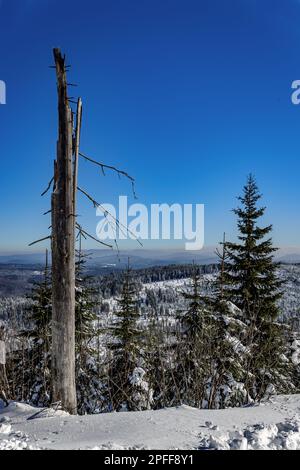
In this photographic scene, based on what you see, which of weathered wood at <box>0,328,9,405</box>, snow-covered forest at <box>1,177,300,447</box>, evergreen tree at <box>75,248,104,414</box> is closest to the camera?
weathered wood at <box>0,328,9,405</box>

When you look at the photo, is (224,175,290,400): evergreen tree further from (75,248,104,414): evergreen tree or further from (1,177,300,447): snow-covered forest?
(75,248,104,414): evergreen tree

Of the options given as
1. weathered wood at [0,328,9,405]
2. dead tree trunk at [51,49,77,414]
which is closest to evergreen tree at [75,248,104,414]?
weathered wood at [0,328,9,405]

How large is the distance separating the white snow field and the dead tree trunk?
638mm

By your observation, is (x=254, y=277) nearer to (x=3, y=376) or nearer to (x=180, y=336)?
(x=180, y=336)

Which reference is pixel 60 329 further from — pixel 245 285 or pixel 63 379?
pixel 245 285

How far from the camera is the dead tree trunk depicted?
525cm

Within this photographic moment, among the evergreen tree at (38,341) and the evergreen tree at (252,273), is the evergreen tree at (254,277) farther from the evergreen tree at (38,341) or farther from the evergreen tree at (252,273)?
the evergreen tree at (38,341)

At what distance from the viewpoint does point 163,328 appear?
29.5ft

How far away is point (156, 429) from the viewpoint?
3.86 m

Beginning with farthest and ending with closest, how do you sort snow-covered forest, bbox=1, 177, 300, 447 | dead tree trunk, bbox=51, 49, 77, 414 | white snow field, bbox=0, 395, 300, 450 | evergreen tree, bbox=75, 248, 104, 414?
evergreen tree, bbox=75, 248, 104, 414 → snow-covered forest, bbox=1, 177, 300, 447 → dead tree trunk, bbox=51, 49, 77, 414 → white snow field, bbox=0, 395, 300, 450

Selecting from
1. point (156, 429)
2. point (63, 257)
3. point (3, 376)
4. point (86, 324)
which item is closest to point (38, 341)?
point (86, 324)

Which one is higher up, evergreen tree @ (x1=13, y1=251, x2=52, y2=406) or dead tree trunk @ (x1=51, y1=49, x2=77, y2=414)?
dead tree trunk @ (x1=51, y1=49, x2=77, y2=414)

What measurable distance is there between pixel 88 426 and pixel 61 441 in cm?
43

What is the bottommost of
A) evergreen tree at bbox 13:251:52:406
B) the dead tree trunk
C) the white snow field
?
evergreen tree at bbox 13:251:52:406
